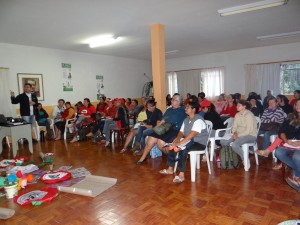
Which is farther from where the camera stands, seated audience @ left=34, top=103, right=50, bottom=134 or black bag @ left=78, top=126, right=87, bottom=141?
seated audience @ left=34, top=103, right=50, bottom=134

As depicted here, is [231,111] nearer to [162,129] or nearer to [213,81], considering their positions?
[162,129]

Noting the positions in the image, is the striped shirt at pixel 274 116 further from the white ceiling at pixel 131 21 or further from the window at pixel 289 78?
the window at pixel 289 78

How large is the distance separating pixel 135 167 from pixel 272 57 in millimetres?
6998

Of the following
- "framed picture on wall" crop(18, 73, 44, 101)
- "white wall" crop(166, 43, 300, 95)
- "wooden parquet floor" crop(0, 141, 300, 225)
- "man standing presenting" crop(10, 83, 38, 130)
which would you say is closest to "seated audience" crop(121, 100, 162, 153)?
"wooden parquet floor" crop(0, 141, 300, 225)

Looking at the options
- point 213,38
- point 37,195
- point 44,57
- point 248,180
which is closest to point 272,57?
point 213,38

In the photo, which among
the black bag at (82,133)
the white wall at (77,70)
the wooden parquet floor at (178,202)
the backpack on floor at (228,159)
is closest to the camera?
the wooden parquet floor at (178,202)

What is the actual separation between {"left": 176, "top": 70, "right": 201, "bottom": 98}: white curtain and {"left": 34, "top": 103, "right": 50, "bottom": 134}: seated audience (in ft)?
19.3

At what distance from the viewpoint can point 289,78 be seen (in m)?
7.90

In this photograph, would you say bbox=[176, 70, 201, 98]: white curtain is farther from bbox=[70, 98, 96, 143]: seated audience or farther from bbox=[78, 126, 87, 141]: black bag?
bbox=[78, 126, 87, 141]: black bag

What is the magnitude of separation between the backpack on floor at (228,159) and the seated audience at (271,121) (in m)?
0.78

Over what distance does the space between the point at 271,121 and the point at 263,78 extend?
5059mm

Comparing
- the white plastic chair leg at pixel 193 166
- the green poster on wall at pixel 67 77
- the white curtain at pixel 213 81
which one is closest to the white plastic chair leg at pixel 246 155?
the white plastic chair leg at pixel 193 166

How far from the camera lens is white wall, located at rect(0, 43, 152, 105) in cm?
632

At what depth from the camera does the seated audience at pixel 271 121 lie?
3.83 meters
